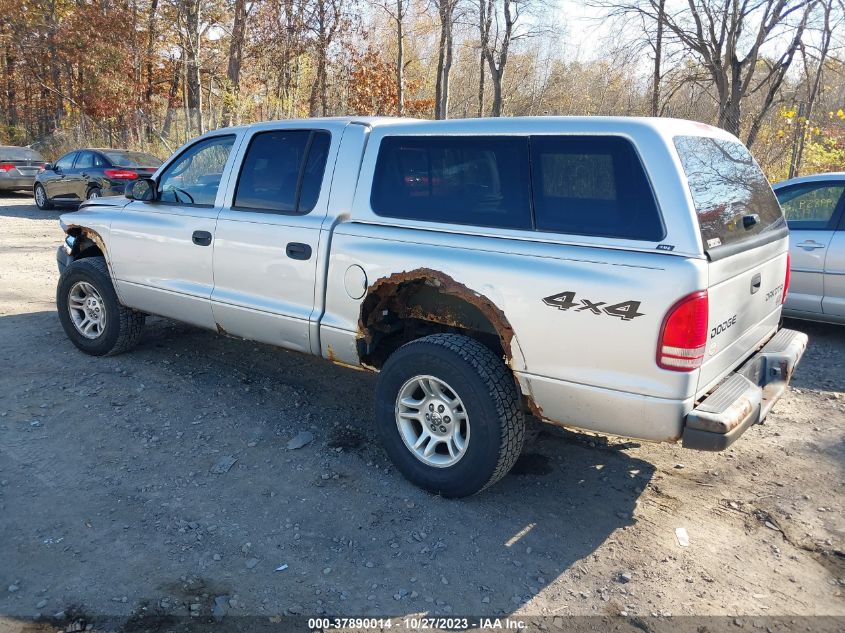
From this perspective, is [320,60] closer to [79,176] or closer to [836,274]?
[79,176]

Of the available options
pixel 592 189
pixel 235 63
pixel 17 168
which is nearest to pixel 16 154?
pixel 17 168

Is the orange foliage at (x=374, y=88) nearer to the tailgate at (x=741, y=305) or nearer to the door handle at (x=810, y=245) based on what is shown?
the door handle at (x=810, y=245)

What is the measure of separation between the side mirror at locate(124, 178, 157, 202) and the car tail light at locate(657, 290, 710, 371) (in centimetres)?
401

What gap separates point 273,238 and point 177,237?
1055 mm

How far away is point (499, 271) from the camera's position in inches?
129

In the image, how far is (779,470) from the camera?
4.05 metres

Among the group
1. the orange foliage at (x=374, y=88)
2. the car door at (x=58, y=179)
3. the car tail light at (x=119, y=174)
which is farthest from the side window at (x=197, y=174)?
the orange foliage at (x=374, y=88)

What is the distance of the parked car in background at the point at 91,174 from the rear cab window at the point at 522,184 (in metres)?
12.5

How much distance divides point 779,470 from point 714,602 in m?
1.51

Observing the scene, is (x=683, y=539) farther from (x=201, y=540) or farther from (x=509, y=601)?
(x=201, y=540)

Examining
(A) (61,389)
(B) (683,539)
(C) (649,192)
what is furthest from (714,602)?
(A) (61,389)

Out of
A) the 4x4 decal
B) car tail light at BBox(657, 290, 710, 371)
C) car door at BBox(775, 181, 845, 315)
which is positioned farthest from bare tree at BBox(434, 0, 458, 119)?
car tail light at BBox(657, 290, 710, 371)

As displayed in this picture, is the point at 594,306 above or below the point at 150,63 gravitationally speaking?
below

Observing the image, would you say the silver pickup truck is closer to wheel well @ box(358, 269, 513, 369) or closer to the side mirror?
wheel well @ box(358, 269, 513, 369)
